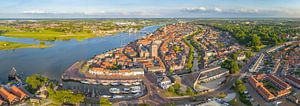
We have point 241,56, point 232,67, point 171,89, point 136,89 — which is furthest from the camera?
point 241,56

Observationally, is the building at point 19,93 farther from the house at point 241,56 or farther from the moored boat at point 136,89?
the house at point 241,56

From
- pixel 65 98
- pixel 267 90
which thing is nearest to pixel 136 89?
pixel 65 98

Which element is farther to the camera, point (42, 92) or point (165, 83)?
point (165, 83)

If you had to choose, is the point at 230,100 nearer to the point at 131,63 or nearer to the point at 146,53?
the point at 131,63

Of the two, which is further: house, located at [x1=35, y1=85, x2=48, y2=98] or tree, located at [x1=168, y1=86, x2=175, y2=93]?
tree, located at [x1=168, y1=86, x2=175, y2=93]

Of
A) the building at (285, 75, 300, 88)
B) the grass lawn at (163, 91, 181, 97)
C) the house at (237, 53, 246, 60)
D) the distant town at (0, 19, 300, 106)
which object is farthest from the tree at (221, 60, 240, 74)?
the grass lawn at (163, 91, 181, 97)

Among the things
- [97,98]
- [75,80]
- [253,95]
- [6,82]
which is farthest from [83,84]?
[253,95]

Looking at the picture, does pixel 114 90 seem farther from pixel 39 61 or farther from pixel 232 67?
pixel 39 61

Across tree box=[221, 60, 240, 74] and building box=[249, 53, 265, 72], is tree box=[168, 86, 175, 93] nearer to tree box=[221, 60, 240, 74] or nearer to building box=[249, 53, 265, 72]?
tree box=[221, 60, 240, 74]

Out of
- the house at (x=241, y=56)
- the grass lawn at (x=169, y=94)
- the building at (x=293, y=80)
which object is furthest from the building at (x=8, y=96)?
the house at (x=241, y=56)

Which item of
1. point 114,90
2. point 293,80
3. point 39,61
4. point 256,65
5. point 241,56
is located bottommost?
point 114,90

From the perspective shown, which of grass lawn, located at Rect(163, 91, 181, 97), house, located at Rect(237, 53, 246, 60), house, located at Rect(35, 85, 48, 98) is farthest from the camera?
house, located at Rect(237, 53, 246, 60)
